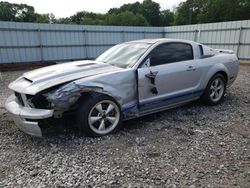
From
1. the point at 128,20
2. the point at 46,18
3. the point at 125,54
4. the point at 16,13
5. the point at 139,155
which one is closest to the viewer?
the point at 139,155

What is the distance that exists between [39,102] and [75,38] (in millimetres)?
11578

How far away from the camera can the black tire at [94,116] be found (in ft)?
11.5

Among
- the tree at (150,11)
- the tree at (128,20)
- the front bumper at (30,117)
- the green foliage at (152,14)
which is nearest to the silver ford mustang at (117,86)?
the front bumper at (30,117)

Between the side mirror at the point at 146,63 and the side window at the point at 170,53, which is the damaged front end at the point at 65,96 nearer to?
the side mirror at the point at 146,63

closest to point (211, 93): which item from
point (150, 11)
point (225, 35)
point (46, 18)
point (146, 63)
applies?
point (146, 63)

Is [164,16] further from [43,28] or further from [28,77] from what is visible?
[28,77]

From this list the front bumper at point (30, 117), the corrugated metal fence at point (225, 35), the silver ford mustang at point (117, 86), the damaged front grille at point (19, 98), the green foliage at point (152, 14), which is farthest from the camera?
the green foliage at point (152, 14)

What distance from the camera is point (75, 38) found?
14336 millimetres

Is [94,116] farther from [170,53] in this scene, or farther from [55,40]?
[55,40]

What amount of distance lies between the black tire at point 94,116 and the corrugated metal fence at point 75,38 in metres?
10.7

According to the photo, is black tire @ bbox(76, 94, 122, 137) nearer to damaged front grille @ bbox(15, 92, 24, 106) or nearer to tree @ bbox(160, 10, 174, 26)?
damaged front grille @ bbox(15, 92, 24, 106)

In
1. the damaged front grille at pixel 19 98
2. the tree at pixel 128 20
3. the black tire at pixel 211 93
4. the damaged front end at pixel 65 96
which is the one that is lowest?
the black tire at pixel 211 93

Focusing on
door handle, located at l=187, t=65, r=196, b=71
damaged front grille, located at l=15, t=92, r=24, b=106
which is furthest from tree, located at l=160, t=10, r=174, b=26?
damaged front grille, located at l=15, t=92, r=24, b=106

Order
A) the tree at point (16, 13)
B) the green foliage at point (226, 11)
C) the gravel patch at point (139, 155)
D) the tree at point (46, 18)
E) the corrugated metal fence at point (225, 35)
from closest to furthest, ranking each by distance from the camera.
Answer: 1. the gravel patch at point (139, 155)
2. the corrugated metal fence at point (225, 35)
3. the green foliage at point (226, 11)
4. the tree at point (16, 13)
5. the tree at point (46, 18)
